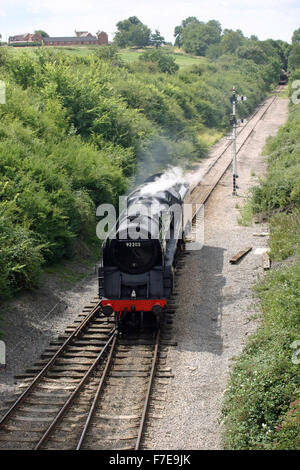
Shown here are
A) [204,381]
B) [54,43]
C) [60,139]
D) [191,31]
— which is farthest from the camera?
[191,31]

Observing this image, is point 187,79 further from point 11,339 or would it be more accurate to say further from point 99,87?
point 11,339

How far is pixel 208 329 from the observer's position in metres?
14.4

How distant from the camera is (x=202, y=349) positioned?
43.6 feet

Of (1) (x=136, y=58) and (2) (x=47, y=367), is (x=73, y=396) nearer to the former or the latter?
(2) (x=47, y=367)

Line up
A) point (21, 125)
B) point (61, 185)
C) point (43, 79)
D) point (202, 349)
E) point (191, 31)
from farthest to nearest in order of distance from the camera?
point (191, 31) < point (43, 79) < point (21, 125) < point (61, 185) < point (202, 349)

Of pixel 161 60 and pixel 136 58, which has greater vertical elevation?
pixel 136 58

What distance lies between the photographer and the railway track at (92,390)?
9742mm

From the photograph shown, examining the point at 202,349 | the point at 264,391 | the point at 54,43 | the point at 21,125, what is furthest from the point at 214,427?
the point at 54,43

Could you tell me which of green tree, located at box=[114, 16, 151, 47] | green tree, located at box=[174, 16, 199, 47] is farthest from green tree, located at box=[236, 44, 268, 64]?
green tree, located at box=[174, 16, 199, 47]

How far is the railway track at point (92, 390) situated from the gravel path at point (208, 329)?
1.27ft

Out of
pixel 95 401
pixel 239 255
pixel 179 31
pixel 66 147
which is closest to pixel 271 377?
pixel 95 401

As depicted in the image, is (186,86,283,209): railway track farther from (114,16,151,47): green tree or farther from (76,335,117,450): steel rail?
(114,16,151,47): green tree

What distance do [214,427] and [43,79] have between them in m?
24.6

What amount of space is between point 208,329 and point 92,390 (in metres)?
4.26
